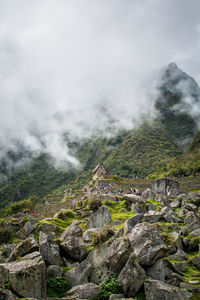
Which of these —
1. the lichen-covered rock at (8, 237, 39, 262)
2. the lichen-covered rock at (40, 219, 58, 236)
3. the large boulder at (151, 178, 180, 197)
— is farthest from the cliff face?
the lichen-covered rock at (8, 237, 39, 262)

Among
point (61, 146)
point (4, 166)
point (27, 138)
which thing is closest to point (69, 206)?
point (4, 166)

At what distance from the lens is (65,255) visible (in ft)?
40.0

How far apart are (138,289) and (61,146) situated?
164 m

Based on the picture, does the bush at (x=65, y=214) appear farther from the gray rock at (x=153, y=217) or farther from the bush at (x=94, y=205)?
the gray rock at (x=153, y=217)

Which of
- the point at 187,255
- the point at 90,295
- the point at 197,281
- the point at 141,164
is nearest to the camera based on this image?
the point at 90,295

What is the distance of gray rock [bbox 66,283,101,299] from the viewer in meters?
9.56

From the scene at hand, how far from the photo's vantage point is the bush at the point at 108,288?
31.6ft

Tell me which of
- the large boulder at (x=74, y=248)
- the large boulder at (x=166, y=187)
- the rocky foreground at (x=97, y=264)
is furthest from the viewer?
Result: the large boulder at (x=166, y=187)

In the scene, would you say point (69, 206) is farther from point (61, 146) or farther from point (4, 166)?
point (61, 146)

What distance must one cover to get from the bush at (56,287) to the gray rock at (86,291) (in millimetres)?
365

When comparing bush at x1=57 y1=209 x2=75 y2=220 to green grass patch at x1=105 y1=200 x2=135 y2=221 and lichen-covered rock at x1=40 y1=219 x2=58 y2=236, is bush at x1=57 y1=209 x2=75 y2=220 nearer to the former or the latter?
green grass patch at x1=105 y1=200 x2=135 y2=221

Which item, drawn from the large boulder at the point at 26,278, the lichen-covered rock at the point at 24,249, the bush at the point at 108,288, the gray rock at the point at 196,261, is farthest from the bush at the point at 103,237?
the gray rock at the point at 196,261

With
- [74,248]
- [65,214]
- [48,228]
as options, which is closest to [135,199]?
[65,214]

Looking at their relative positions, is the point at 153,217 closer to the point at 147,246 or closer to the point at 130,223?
the point at 130,223
